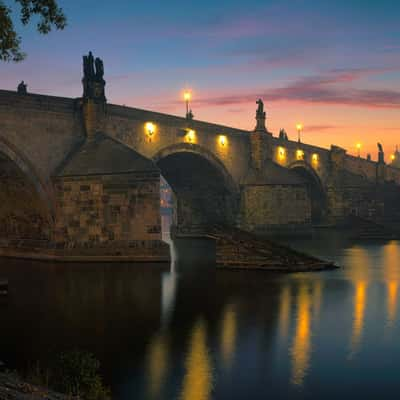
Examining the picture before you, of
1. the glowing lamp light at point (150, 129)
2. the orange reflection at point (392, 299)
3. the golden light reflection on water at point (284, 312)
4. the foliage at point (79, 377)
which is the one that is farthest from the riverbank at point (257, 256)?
the foliage at point (79, 377)

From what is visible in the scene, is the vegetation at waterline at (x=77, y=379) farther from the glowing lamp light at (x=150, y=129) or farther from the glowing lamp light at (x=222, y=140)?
the glowing lamp light at (x=222, y=140)

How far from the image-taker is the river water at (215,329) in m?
8.87

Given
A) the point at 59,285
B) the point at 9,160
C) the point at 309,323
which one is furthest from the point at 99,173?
the point at 309,323

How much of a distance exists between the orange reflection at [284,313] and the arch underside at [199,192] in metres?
24.6

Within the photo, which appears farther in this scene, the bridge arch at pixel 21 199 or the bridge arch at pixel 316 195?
the bridge arch at pixel 316 195

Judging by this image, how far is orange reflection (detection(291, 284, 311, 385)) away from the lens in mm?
9352

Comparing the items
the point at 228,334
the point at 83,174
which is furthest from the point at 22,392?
the point at 83,174

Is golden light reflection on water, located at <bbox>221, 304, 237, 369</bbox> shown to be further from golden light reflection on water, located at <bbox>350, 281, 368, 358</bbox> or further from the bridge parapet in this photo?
the bridge parapet

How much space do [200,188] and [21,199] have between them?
2238cm

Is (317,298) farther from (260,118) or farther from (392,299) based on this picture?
(260,118)

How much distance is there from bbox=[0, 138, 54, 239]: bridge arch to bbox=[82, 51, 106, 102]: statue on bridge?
5388mm

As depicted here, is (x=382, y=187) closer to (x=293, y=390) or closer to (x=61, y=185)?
(x=61, y=185)

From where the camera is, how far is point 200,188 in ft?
156

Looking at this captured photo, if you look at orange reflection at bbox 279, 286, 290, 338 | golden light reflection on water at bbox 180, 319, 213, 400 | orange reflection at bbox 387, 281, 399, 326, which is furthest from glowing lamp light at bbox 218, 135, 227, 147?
golden light reflection on water at bbox 180, 319, 213, 400
